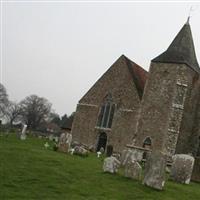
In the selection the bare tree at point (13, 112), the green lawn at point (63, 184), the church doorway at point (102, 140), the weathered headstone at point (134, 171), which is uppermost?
the bare tree at point (13, 112)

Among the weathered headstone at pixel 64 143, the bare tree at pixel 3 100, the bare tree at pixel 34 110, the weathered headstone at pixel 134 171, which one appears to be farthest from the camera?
the bare tree at pixel 3 100

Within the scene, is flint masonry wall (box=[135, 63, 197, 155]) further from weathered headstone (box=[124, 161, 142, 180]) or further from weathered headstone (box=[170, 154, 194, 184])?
weathered headstone (box=[124, 161, 142, 180])

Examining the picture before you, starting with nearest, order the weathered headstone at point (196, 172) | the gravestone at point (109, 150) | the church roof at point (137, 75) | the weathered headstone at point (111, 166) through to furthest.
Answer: the weathered headstone at point (111, 166) → the weathered headstone at point (196, 172) → the gravestone at point (109, 150) → the church roof at point (137, 75)

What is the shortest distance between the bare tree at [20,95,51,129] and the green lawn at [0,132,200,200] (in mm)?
73970

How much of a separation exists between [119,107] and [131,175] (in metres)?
21.2

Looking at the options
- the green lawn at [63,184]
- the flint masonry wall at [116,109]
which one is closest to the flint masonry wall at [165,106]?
the flint masonry wall at [116,109]

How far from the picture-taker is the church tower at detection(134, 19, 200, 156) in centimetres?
3425

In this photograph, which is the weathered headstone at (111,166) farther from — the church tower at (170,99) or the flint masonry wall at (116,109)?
the flint masonry wall at (116,109)

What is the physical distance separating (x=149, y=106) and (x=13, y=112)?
66.8 metres

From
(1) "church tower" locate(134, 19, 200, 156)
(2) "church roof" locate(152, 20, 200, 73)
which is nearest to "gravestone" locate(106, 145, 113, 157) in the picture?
(1) "church tower" locate(134, 19, 200, 156)

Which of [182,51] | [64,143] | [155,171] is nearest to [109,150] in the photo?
[182,51]

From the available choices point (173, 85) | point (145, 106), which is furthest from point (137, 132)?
point (173, 85)

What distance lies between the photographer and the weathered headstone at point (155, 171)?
50.8ft

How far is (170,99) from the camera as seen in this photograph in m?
34.3
